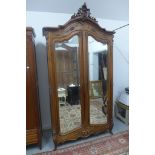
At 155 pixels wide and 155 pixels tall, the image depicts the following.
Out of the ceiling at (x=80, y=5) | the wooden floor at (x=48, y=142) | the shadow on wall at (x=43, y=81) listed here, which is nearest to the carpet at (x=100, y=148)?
the wooden floor at (x=48, y=142)

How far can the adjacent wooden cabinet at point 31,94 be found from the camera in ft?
6.47

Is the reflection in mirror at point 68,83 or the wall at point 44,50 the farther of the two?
the wall at point 44,50

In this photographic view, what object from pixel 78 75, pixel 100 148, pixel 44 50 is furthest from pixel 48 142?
pixel 44 50

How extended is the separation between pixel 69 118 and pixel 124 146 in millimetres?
876

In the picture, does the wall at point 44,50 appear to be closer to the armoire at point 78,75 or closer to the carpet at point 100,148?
the armoire at point 78,75

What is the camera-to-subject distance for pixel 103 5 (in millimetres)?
2600

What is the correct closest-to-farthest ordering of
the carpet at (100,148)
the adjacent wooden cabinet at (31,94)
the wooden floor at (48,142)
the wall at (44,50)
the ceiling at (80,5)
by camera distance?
1. the adjacent wooden cabinet at (31,94)
2. the carpet at (100,148)
3. the wooden floor at (48,142)
4. the ceiling at (80,5)
5. the wall at (44,50)

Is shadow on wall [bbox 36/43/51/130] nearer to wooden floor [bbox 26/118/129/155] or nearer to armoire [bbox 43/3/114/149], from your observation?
wooden floor [bbox 26/118/129/155]

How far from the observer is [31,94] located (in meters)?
2.04

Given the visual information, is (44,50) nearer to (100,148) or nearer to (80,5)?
(80,5)

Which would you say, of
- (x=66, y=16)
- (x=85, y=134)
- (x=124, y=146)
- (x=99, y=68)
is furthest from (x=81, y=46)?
(x=124, y=146)

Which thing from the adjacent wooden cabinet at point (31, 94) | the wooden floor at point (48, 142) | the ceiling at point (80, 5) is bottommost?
the wooden floor at point (48, 142)
